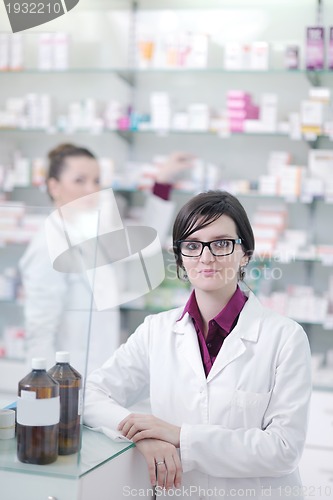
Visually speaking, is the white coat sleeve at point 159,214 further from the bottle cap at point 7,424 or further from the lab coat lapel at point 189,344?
the bottle cap at point 7,424

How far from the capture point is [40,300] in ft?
8.53

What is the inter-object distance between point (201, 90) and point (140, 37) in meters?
0.52

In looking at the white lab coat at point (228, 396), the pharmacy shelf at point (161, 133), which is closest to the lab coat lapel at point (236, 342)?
the white lab coat at point (228, 396)

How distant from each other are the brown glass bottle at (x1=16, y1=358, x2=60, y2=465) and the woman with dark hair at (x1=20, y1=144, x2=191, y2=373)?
5.5 inches

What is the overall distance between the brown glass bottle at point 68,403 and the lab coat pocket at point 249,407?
1.37ft

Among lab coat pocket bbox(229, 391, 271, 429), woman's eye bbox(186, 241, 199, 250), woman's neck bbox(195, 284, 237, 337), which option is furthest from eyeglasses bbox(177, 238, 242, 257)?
lab coat pocket bbox(229, 391, 271, 429)

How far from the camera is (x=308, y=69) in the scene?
4.23 m

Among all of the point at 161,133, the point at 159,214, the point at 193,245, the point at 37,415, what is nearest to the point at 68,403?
the point at 37,415

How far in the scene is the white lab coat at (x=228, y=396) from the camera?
170 cm

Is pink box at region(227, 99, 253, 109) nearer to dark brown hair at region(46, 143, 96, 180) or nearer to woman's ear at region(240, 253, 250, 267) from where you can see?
dark brown hair at region(46, 143, 96, 180)

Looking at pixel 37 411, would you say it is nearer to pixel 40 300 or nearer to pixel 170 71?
pixel 40 300

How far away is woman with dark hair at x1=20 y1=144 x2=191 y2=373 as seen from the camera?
189 cm

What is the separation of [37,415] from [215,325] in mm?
599

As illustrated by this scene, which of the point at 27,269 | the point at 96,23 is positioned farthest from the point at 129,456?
the point at 96,23
